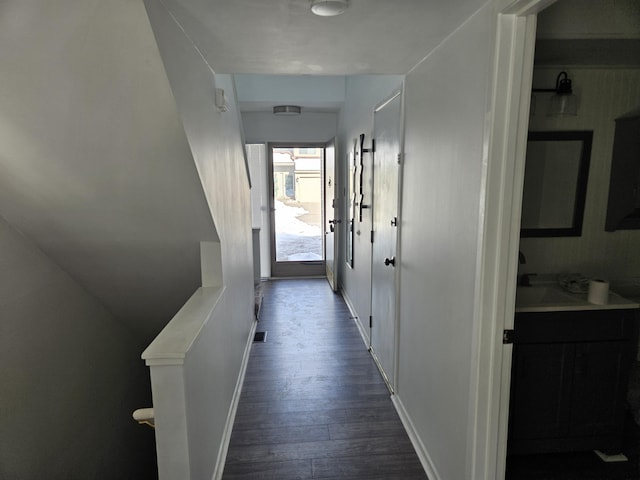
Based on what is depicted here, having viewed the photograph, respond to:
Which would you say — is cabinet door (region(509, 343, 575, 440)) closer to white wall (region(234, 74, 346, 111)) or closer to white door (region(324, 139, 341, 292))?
white door (region(324, 139, 341, 292))

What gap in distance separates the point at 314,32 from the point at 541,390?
2011 mm

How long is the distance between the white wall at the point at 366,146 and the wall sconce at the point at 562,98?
0.89 m

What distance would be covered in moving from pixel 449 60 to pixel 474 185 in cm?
63

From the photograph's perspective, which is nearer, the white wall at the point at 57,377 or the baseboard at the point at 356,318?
the white wall at the point at 57,377

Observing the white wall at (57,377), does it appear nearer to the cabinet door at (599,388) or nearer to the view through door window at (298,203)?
the cabinet door at (599,388)

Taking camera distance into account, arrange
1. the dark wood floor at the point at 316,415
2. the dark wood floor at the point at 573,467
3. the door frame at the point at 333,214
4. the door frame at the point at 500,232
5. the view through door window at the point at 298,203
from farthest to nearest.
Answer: the view through door window at the point at 298,203
the door frame at the point at 333,214
the dark wood floor at the point at 316,415
the dark wood floor at the point at 573,467
the door frame at the point at 500,232

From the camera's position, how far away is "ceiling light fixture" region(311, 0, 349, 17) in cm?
134

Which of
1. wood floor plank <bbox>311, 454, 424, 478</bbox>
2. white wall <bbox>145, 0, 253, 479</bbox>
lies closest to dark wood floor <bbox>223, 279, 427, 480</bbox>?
wood floor plank <bbox>311, 454, 424, 478</bbox>

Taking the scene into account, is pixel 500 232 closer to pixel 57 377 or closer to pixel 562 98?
pixel 562 98

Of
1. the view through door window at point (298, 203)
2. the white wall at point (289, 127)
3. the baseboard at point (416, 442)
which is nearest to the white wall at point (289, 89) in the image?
the white wall at point (289, 127)

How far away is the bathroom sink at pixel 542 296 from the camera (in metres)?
1.99

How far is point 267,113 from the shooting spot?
555cm

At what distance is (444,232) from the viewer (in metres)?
1.85

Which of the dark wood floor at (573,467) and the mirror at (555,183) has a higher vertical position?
the mirror at (555,183)
